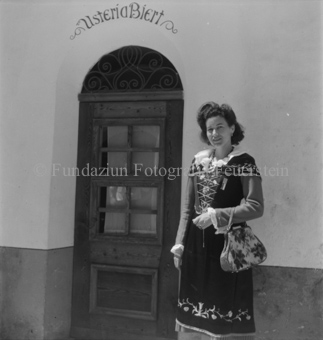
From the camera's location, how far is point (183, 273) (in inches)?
130

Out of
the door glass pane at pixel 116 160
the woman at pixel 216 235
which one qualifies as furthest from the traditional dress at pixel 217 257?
the door glass pane at pixel 116 160

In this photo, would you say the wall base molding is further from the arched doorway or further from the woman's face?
the woman's face

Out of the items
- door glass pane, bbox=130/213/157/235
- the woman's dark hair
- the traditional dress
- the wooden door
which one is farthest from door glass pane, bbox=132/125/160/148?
the traditional dress

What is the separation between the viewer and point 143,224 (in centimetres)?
447

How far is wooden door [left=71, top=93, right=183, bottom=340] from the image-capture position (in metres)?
4.32

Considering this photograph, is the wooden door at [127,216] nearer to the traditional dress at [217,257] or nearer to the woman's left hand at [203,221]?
the traditional dress at [217,257]

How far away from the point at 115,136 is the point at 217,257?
190 cm

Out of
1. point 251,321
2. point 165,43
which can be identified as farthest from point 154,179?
point 251,321

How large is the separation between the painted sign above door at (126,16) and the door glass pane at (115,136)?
0.93 meters

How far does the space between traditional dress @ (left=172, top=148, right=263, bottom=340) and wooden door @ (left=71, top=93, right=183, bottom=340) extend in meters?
1.00

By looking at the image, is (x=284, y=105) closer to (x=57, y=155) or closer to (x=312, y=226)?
(x=312, y=226)

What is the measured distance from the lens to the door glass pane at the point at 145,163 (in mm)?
4461

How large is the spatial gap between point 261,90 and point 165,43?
39.5 inches

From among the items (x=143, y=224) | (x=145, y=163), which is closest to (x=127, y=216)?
(x=143, y=224)
